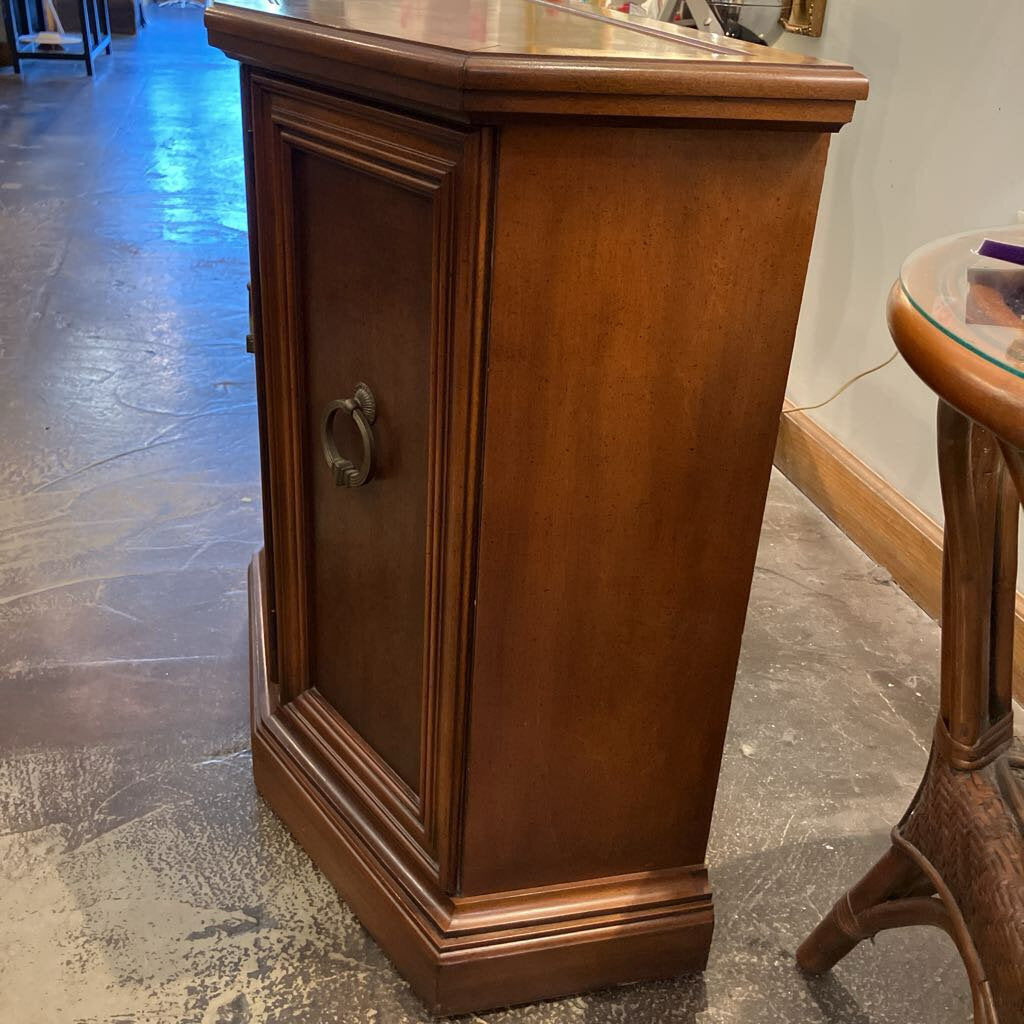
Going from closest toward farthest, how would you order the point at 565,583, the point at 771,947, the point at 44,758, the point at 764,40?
the point at 565,583, the point at 771,947, the point at 44,758, the point at 764,40

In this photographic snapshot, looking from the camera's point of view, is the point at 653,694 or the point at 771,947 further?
the point at 771,947

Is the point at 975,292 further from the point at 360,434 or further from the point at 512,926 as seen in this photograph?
the point at 512,926

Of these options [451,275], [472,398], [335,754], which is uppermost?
[451,275]

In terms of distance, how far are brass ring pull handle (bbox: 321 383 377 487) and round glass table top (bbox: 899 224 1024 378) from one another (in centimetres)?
54

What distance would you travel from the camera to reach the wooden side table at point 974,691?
0.78m

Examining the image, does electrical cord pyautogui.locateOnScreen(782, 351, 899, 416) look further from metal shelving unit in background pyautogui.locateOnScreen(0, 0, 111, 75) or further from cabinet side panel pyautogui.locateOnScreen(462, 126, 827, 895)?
metal shelving unit in background pyautogui.locateOnScreen(0, 0, 111, 75)

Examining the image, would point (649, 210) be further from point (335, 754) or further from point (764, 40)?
point (764, 40)

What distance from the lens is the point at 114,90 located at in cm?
682

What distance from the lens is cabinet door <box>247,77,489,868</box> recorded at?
937 millimetres

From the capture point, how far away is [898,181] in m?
2.11

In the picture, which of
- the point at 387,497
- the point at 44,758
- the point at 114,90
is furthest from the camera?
the point at 114,90

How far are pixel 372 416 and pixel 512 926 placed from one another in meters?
0.59

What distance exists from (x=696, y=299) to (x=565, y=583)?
0.98ft

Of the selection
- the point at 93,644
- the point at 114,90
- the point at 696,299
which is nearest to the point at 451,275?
the point at 696,299
